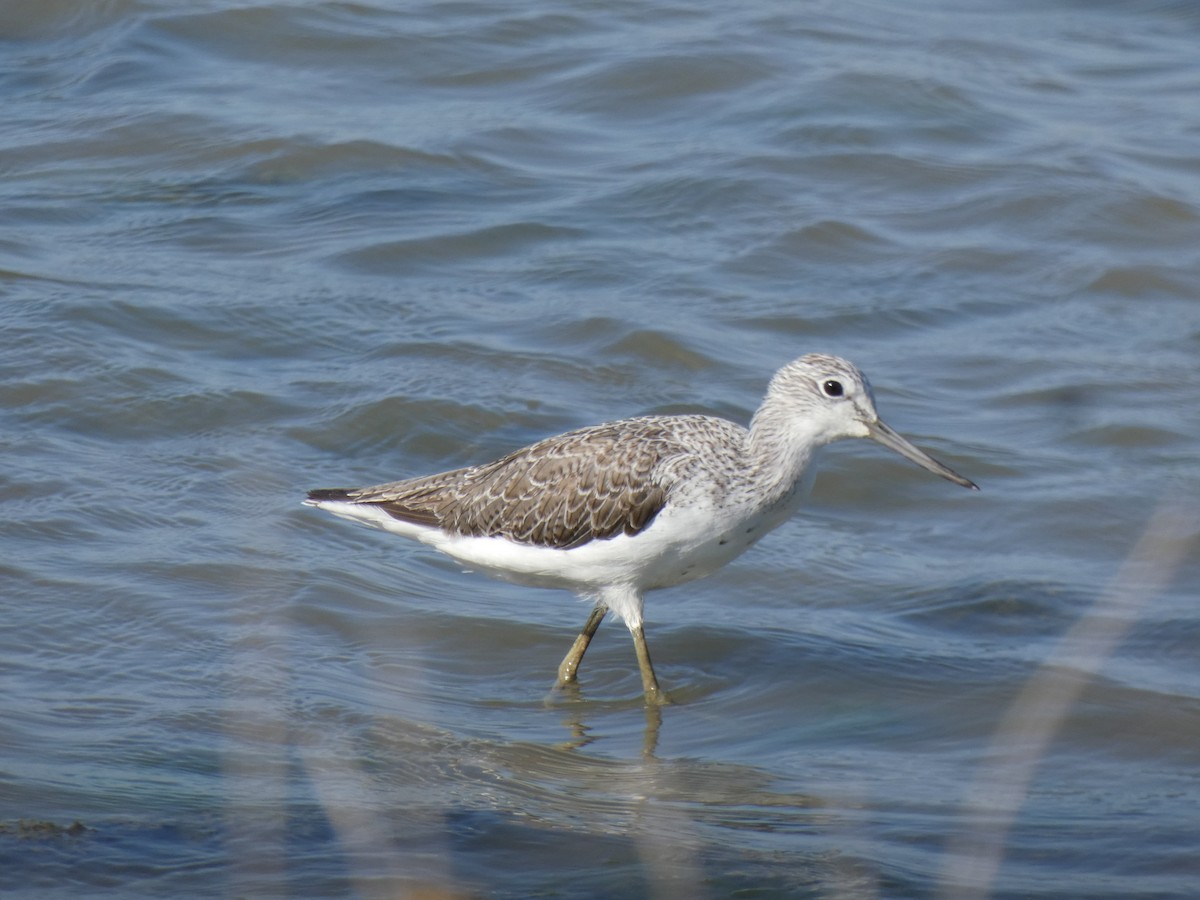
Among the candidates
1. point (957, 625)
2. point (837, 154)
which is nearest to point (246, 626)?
point (957, 625)

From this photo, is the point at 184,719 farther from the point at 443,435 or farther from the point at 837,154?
the point at 837,154

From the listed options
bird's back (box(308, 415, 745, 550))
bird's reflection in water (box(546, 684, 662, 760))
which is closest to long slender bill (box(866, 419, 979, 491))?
bird's back (box(308, 415, 745, 550))

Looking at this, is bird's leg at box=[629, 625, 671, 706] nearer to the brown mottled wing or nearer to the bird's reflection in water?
the bird's reflection in water

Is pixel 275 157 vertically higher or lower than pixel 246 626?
higher

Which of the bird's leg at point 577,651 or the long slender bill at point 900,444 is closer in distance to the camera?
the long slender bill at point 900,444

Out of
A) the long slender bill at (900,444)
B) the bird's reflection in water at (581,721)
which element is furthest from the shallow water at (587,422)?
the long slender bill at (900,444)

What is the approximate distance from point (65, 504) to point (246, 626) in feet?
4.88

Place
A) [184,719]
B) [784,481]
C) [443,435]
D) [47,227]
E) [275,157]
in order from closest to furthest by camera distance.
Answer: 1. [184,719]
2. [784,481]
3. [443,435]
4. [47,227]
5. [275,157]

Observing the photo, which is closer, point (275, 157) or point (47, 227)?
point (47, 227)

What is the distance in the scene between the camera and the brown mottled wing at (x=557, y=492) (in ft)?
23.7

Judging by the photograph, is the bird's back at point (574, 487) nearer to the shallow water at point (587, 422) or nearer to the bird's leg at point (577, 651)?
the bird's leg at point (577, 651)

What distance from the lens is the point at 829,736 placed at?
6816 mm

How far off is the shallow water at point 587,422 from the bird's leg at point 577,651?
0.10 metres

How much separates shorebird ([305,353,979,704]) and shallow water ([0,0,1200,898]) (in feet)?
1.64
